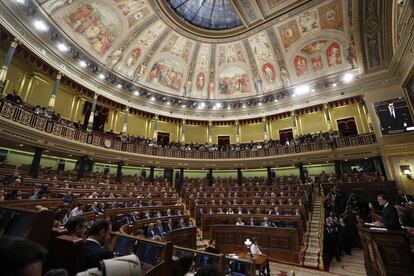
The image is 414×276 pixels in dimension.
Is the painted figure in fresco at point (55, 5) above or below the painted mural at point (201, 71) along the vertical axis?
below

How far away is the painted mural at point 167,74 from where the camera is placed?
1716cm

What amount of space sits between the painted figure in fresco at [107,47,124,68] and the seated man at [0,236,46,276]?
1588cm

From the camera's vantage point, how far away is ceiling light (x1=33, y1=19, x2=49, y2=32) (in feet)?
31.6

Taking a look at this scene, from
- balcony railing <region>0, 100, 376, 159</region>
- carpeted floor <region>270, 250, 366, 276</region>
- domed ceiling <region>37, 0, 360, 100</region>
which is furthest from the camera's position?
domed ceiling <region>37, 0, 360, 100</region>

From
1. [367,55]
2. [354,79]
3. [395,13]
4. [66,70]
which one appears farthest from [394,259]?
[66,70]

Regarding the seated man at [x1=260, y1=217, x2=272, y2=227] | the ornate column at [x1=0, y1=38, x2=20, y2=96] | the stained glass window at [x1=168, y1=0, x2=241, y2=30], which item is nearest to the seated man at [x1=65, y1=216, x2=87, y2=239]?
the seated man at [x1=260, y1=217, x2=272, y2=227]

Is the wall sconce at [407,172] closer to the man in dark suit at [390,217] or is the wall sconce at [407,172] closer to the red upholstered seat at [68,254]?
the man in dark suit at [390,217]

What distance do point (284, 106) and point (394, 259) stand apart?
14.6 metres

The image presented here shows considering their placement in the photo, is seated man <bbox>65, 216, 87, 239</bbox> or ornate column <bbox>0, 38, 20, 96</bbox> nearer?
seated man <bbox>65, 216, 87, 239</bbox>

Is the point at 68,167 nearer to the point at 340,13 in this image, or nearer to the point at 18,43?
the point at 18,43

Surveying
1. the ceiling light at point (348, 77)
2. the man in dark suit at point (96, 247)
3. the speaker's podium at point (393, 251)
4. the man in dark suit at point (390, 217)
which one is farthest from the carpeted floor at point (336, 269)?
the ceiling light at point (348, 77)

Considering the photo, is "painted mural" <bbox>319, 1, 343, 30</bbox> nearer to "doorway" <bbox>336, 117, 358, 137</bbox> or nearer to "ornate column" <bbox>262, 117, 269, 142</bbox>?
"doorway" <bbox>336, 117, 358, 137</bbox>

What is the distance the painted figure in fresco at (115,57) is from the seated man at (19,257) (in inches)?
625

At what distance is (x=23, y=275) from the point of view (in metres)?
0.79
